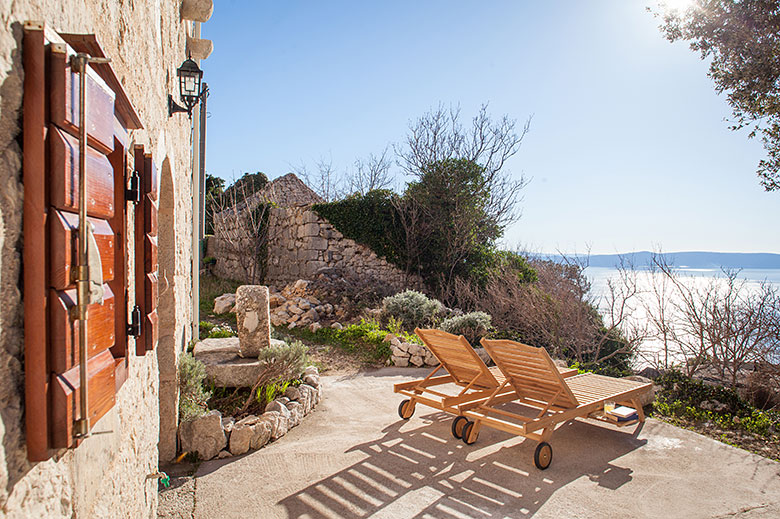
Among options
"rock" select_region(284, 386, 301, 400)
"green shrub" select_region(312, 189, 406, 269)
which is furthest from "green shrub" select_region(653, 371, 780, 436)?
"green shrub" select_region(312, 189, 406, 269)

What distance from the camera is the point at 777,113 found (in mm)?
6461

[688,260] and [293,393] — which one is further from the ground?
[688,260]

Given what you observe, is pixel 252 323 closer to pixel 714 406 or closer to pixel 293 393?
pixel 293 393

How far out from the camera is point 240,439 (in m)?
4.13

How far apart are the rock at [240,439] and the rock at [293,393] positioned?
0.96 m

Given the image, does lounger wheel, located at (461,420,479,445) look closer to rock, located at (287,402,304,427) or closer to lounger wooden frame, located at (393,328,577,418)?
lounger wooden frame, located at (393,328,577,418)

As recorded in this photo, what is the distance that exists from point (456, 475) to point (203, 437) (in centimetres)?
204

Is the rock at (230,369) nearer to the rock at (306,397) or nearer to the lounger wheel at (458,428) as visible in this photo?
the rock at (306,397)

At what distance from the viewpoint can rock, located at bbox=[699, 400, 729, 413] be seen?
531 centimetres

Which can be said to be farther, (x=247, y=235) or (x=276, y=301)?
(x=247, y=235)

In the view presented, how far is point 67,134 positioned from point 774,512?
14.0ft

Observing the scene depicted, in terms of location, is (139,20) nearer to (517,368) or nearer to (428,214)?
(517,368)

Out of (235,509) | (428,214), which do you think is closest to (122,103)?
(235,509)

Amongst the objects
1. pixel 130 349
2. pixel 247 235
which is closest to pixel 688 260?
pixel 130 349
